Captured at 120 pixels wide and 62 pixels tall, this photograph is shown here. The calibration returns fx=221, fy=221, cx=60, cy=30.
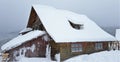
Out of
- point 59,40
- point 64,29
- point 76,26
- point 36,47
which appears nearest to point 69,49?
point 59,40

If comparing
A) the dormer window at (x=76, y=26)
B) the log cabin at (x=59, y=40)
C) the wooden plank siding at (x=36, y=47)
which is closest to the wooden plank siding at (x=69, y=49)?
the log cabin at (x=59, y=40)

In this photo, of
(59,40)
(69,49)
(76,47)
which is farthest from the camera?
(76,47)

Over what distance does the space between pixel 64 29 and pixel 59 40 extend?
132 inches

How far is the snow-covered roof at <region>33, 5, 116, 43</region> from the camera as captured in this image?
85.1 ft

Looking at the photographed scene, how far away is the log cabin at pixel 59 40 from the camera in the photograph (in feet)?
84.8

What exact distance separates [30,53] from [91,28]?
9.52 meters

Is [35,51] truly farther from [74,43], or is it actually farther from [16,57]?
[74,43]

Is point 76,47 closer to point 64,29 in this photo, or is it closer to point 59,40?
point 64,29

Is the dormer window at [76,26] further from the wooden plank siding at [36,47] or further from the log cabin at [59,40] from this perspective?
the wooden plank siding at [36,47]

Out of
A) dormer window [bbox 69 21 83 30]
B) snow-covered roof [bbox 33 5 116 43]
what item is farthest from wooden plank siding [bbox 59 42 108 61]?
dormer window [bbox 69 21 83 30]

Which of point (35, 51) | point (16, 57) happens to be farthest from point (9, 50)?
point (35, 51)

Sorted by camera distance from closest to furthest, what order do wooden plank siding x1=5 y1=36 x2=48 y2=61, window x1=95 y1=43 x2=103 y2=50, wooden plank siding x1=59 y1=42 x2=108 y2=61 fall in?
wooden plank siding x1=59 y1=42 x2=108 y2=61 → wooden plank siding x1=5 y1=36 x2=48 y2=61 → window x1=95 y1=43 x2=103 y2=50

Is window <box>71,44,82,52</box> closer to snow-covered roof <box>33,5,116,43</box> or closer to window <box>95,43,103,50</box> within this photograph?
A: snow-covered roof <box>33,5,116,43</box>

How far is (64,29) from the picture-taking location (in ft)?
90.5
